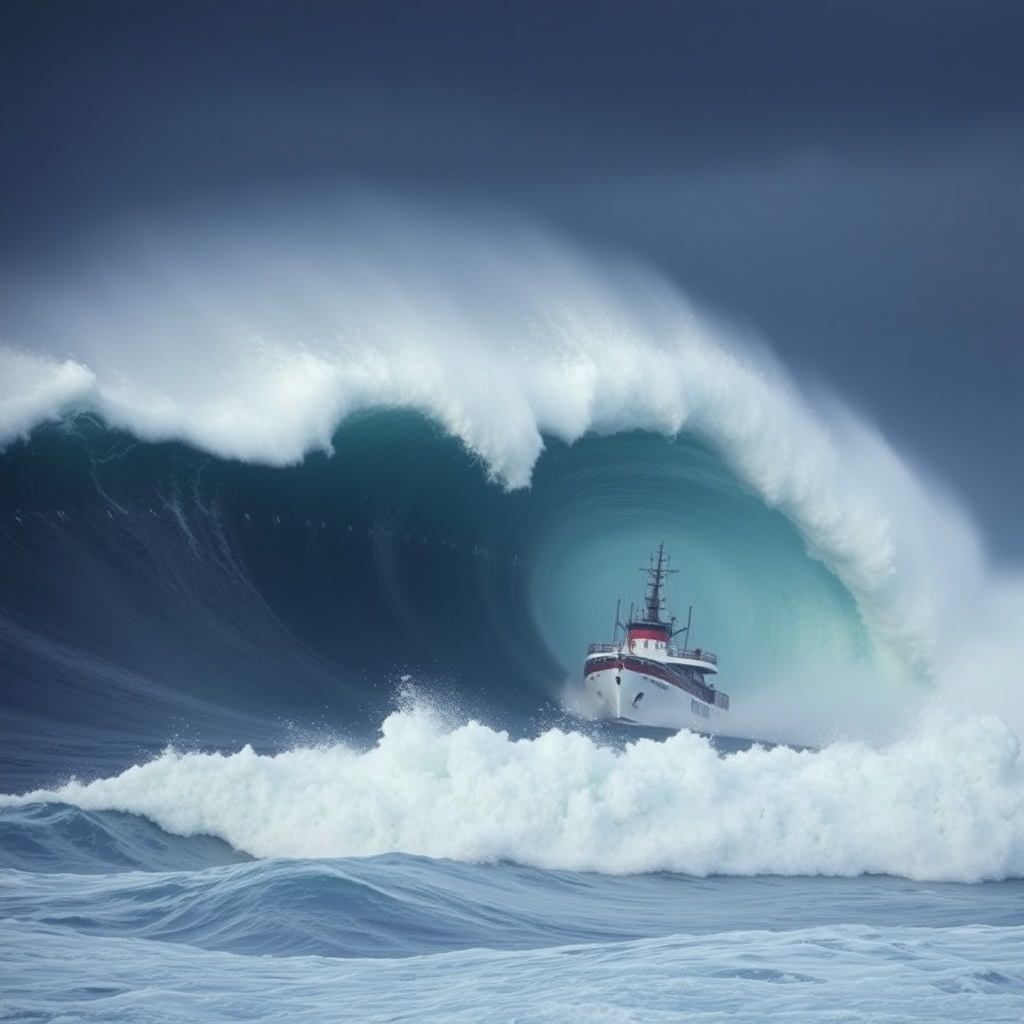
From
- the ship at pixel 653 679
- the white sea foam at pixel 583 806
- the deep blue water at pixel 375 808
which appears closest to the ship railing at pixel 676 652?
the ship at pixel 653 679

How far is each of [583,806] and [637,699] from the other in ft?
→ 57.7

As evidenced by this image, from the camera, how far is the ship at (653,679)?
92.1 ft

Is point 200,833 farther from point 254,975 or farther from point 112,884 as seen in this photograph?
point 254,975

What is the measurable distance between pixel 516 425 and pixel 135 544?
9.13 meters

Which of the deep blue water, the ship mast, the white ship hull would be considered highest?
the ship mast

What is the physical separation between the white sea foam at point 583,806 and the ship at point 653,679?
51.9 ft

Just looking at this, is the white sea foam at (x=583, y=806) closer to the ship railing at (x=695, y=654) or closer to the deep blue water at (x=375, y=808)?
the deep blue water at (x=375, y=808)

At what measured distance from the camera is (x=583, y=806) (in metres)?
10.7

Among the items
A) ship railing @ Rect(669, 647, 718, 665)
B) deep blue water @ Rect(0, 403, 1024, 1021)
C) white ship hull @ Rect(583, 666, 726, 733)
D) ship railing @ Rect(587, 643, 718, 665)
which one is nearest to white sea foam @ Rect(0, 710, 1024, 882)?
deep blue water @ Rect(0, 403, 1024, 1021)

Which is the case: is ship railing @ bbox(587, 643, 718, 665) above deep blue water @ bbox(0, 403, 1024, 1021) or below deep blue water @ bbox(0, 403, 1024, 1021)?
above

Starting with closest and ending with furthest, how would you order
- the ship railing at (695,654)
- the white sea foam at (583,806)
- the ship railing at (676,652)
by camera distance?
the white sea foam at (583,806), the ship railing at (676,652), the ship railing at (695,654)

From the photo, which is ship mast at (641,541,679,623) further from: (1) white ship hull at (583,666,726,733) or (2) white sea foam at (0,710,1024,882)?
(2) white sea foam at (0,710,1024,882)

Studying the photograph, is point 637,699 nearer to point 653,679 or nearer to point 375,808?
point 653,679

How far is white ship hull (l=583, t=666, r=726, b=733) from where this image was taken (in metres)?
27.9
